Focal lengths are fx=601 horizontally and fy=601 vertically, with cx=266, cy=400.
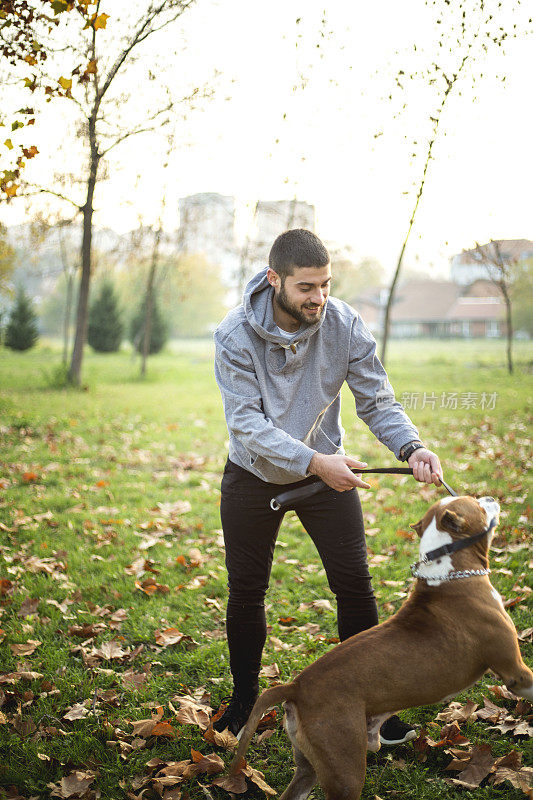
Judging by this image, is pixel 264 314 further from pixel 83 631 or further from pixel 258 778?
pixel 83 631

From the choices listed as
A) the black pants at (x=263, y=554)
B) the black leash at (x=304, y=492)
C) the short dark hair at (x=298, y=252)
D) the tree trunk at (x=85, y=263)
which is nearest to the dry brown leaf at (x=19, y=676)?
the black pants at (x=263, y=554)

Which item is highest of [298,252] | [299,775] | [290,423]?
[298,252]

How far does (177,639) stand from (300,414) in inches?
87.2

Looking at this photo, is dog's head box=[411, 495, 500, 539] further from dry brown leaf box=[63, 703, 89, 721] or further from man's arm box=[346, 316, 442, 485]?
dry brown leaf box=[63, 703, 89, 721]

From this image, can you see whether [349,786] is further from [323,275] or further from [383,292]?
[383,292]

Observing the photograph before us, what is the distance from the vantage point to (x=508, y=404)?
14.0 metres

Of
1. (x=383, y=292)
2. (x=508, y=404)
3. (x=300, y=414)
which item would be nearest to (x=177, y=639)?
(x=300, y=414)

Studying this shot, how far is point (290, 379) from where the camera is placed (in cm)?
321

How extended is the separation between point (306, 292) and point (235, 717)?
2398 millimetres

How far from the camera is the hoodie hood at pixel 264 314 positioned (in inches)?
123

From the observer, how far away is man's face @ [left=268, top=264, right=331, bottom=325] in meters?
3.01

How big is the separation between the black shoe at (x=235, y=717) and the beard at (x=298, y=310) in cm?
217

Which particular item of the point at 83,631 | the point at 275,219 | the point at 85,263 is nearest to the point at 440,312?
the point at 275,219

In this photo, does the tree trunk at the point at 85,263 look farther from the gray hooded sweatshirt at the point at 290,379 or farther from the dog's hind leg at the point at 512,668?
the dog's hind leg at the point at 512,668
